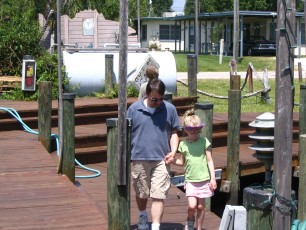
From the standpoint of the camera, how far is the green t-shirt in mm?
6988

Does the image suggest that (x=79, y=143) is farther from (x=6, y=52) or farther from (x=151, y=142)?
(x=6, y=52)

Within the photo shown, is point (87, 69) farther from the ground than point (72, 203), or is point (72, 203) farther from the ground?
point (87, 69)

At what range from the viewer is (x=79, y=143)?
10633mm

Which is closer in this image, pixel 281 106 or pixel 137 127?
pixel 281 106

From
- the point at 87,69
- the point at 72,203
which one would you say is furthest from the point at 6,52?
the point at 72,203

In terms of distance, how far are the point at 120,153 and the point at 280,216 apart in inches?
53.8

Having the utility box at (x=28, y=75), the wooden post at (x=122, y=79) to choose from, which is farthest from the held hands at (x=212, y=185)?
the utility box at (x=28, y=75)

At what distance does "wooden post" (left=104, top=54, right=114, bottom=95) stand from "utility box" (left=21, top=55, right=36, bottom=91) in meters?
1.56

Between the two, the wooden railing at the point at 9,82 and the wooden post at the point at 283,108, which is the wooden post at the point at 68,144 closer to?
the wooden post at the point at 283,108

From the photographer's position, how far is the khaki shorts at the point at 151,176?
6.70m

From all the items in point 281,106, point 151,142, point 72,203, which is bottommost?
point 72,203

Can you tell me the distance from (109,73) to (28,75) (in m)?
1.77

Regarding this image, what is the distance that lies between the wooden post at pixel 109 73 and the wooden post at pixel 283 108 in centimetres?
950

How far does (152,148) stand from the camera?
21.9 ft
